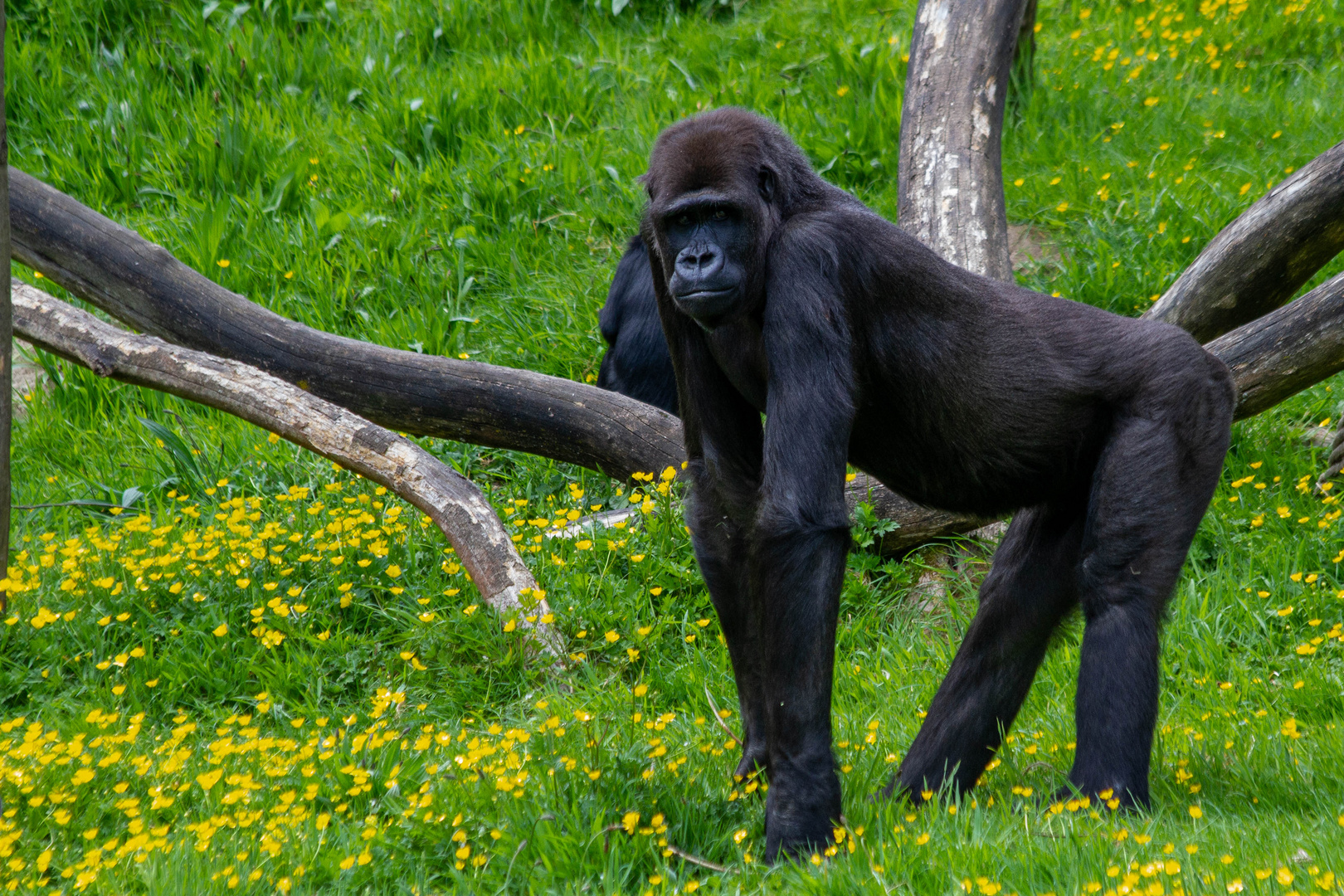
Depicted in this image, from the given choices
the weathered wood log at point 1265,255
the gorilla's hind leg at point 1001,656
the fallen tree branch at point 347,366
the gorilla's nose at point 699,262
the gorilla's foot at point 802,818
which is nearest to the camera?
the gorilla's foot at point 802,818

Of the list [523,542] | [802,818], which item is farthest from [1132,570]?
[523,542]

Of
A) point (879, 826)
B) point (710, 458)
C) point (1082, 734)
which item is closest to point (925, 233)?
point (710, 458)

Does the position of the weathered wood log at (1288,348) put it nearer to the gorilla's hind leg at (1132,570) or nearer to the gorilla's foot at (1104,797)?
the gorilla's hind leg at (1132,570)

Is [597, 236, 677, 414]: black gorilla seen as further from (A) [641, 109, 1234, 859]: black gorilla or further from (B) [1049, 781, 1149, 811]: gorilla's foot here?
(B) [1049, 781, 1149, 811]: gorilla's foot

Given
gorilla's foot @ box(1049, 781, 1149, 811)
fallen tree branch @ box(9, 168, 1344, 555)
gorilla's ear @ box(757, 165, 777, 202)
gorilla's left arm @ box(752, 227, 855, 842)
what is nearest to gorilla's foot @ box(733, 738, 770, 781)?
gorilla's left arm @ box(752, 227, 855, 842)

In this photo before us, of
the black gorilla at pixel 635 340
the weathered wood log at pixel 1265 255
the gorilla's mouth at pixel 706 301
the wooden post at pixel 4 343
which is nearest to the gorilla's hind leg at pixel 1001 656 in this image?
the gorilla's mouth at pixel 706 301

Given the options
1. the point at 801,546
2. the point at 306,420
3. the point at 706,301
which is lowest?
the point at 801,546

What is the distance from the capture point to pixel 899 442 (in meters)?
3.28

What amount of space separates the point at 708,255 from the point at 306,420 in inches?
98.3

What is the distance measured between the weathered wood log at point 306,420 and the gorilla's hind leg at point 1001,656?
1.58 m

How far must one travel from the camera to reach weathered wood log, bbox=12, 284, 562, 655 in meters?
4.58

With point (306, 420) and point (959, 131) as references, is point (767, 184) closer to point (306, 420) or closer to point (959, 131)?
point (306, 420)

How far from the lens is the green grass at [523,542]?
2938mm

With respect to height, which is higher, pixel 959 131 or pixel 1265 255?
pixel 959 131
